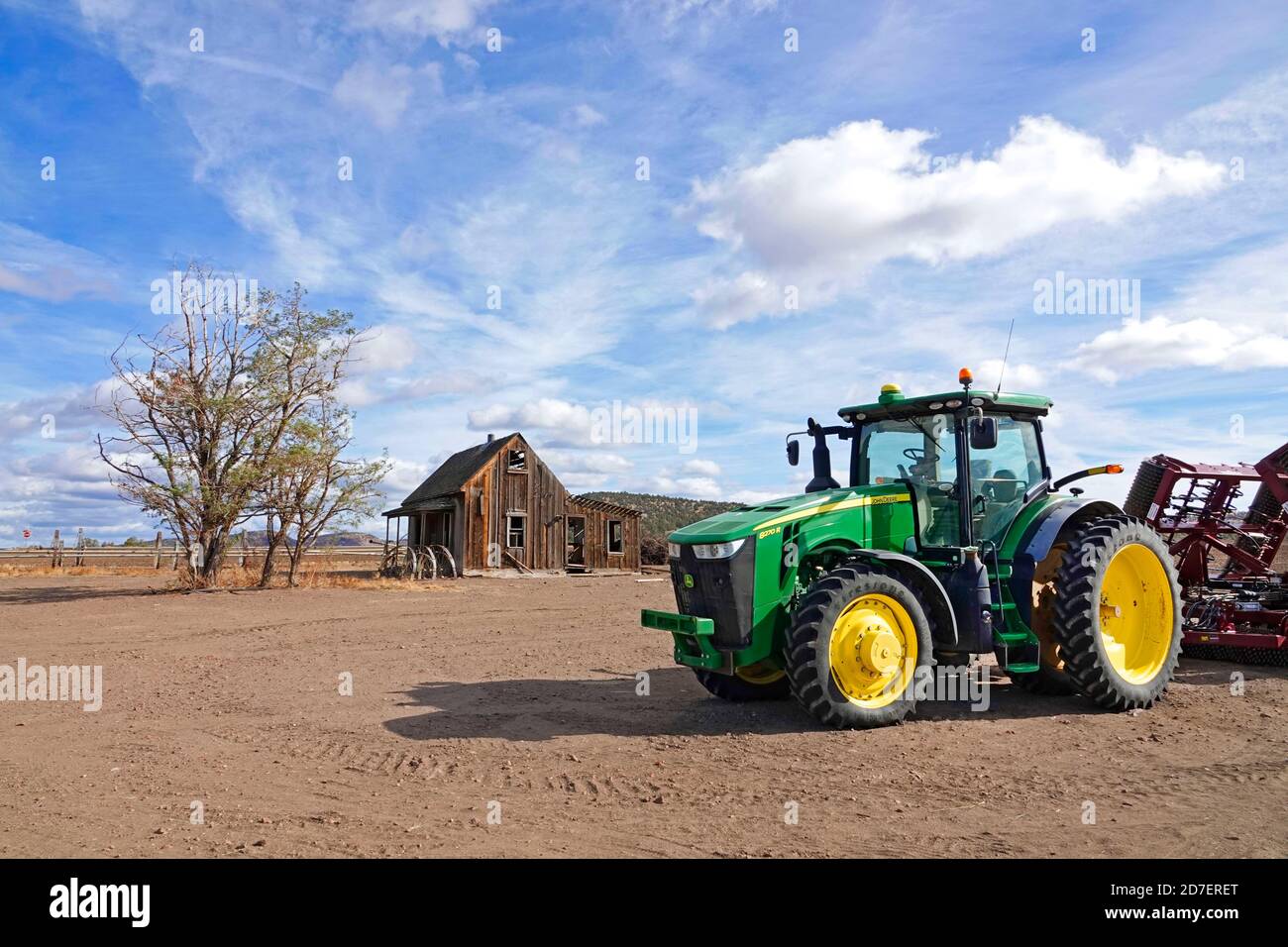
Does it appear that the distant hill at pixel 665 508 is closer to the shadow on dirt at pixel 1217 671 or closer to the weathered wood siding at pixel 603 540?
the weathered wood siding at pixel 603 540

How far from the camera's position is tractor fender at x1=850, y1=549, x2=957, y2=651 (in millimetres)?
7707

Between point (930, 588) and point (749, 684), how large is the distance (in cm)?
199

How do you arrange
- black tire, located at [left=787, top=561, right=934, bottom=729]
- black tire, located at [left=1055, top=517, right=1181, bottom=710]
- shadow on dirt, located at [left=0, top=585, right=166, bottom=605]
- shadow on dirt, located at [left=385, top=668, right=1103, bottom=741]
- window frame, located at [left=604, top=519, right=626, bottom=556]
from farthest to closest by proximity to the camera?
1. window frame, located at [left=604, top=519, right=626, bottom=556]
2. shadow on dirt, located at [left=0, top=585, right=166, bottom=605]
3. black tire, located at [left=1055, top=517, right=1181, bottom=710]
4. shadow on dirt, located at [left=385, top=668, right=1103, bottom=741]
5. black tire, located at [left=787, top=561, right=934, bottom=729]

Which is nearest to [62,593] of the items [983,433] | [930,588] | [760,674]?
[760,674]

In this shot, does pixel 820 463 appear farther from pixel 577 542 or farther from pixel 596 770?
pixel 577 542

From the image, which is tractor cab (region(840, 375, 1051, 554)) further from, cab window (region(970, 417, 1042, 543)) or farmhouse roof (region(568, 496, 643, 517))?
farmhouse roof (region(568, 496, 643, 517))

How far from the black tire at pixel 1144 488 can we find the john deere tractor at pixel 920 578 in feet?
6.93

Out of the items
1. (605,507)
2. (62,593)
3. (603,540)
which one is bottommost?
(62,593)

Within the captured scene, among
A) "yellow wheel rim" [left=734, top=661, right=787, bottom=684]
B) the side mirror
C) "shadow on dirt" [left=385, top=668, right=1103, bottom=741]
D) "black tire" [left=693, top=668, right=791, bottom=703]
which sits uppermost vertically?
the side mirror

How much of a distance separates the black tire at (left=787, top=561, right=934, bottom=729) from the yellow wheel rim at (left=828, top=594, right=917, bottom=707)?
48mm

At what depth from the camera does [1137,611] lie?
8.95 m

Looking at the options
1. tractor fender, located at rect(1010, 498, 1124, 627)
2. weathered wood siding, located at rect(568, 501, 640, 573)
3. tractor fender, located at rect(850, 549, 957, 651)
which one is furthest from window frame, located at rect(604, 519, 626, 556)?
tractor fender, located at rect(850, 549, 957, 651)

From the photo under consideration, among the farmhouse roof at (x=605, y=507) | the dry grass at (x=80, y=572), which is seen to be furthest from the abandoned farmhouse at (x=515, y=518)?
the dry grass at (x=80, y=572)
